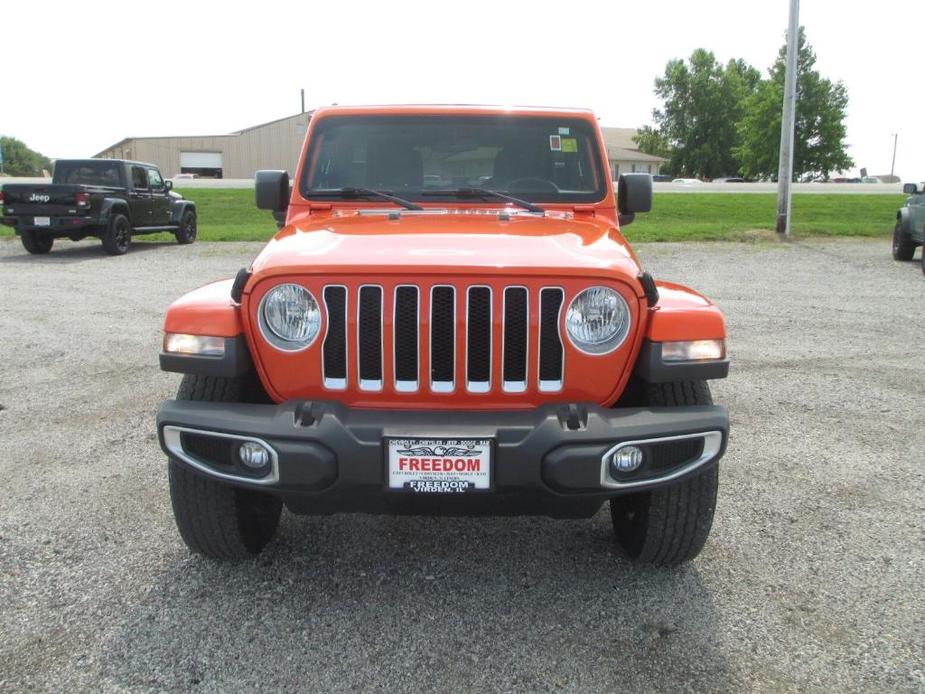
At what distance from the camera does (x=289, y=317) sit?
2.82m

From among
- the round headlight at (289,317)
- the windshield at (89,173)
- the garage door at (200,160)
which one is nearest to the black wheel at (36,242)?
the windshield at (89,173)

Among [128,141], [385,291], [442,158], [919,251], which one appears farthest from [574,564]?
[128,141]

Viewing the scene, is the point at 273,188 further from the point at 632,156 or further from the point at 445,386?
the point at 632,156

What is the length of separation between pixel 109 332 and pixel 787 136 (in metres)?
15.4

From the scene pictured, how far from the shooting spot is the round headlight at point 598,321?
Result: 2779mm

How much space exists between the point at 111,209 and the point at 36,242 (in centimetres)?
188

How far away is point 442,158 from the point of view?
4238mm

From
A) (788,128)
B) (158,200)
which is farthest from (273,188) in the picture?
(788,128)

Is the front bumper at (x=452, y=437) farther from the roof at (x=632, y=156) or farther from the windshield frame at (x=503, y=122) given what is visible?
the roof at (x=632, y=156)

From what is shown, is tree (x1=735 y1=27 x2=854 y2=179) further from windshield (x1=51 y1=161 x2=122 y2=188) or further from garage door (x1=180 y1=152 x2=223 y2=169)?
windshield (x1=51 y1=161 x2=122 y2=188)

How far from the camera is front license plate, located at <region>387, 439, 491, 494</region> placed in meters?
2.63

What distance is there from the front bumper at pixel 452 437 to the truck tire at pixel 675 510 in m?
0.15

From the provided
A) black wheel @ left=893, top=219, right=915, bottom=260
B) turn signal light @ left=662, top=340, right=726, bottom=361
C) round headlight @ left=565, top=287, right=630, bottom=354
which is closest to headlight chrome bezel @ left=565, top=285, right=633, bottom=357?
round headlight @ left=565, top=287, right=630, bottom=354

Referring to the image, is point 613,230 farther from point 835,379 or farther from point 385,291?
point 835,379
